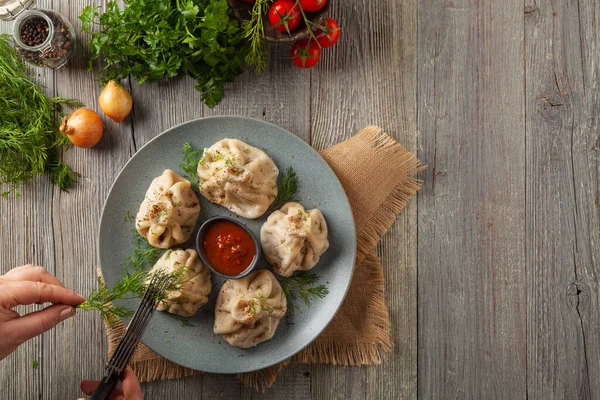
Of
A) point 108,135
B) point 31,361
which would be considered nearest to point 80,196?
point 108,135

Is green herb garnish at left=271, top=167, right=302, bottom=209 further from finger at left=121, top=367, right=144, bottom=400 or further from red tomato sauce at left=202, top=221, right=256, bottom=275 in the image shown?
finger at left=121, top=367, right=144, bottom=400

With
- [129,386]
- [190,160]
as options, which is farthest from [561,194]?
[129,386]

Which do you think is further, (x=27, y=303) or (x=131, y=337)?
(x=131, y=337)

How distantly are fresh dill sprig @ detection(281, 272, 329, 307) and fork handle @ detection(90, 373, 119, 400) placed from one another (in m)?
0.99

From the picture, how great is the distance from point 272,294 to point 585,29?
2407mm

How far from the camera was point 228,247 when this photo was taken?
9.34 ft

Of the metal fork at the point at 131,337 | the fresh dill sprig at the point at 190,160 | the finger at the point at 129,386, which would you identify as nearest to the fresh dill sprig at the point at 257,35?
the fresh dill sprig at the point at 190,160

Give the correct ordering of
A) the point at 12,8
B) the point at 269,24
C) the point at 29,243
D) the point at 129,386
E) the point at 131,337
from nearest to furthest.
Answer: the point at 131,337
the point at 129,386
the point at 269,24
the point at 12,8
the point at 29,243

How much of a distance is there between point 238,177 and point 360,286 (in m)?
0.95

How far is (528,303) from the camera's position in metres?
3.24

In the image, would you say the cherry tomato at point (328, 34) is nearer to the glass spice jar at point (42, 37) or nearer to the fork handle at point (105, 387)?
the glass spice jar at point (42, 37)

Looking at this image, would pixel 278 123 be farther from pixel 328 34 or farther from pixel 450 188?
pixel 450 188

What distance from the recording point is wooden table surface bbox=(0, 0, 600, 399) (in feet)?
10.6

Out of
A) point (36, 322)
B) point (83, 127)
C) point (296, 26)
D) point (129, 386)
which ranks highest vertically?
point (296, 26)
